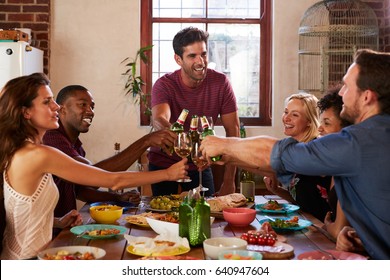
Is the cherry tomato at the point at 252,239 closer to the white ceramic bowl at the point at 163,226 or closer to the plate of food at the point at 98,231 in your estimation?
the white ceramic bowl at the point at 163,226

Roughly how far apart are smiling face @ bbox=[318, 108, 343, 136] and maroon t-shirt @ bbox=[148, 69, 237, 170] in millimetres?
968

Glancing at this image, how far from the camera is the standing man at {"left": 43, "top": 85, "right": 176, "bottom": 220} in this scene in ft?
9.40

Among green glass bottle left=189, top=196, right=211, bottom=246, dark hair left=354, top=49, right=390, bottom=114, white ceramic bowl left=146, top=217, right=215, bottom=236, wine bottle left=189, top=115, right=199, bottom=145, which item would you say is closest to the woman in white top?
white ceramic bowl left=146, top=217, right=215, bottom=236

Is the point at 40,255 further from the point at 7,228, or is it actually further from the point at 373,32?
the point at 373,32

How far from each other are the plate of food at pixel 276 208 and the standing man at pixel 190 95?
0.77 metres

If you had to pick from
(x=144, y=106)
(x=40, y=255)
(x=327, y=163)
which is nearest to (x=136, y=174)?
(x=40, y=255)

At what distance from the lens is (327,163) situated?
1.73 metres

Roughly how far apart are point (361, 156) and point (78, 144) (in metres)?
1.94

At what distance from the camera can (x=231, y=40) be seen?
534 cm

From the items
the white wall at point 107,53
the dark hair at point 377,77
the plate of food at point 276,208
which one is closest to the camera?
the dark hair at point 377,77

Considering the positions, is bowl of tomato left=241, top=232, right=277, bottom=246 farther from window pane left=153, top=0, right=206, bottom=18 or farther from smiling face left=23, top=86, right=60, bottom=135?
window pane left=153, top=0, right=206, bottom=18

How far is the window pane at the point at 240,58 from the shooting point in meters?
5.32

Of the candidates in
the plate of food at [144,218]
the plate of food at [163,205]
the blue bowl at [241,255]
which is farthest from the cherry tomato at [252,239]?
the plate of food at [163,205]

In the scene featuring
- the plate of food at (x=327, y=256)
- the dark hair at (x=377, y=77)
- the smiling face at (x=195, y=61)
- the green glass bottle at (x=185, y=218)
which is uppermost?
the smiling face at (x=195, y=61)
